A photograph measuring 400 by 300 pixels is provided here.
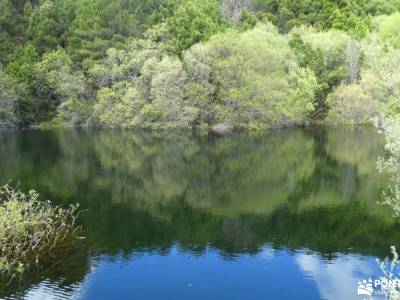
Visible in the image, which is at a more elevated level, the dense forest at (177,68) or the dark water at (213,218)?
the dense forest at (177,68)

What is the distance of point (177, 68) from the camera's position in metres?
70.7

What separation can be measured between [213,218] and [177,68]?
145ft

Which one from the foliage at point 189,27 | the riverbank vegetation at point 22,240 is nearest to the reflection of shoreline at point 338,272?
the riverbank vegetation at point 22,240

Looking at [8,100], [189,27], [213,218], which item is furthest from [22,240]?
[189,27]

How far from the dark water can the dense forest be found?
655 inches

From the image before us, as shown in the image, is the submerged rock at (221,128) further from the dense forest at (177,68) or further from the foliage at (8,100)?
the foliage at (8,100)

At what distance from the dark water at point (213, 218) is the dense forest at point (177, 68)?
1663cm

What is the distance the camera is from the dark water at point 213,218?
66.4ft

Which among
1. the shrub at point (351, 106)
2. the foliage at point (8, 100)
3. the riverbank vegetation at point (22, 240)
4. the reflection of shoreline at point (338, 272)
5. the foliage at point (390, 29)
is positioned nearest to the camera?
the reflection of shoreline at point (338, 272)

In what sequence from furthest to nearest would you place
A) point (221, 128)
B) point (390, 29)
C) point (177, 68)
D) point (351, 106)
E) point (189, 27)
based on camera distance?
point (390, 29) → point (189, 27) → point (351, 106) → point (221, 128) → point (177, 68)

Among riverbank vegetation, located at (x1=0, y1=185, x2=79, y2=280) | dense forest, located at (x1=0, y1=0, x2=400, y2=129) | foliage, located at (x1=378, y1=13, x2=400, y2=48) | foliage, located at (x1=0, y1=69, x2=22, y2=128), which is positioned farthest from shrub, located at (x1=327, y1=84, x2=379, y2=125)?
riverbank vegetation, located at (x1=0, y1=185, x2=79, y2=280)

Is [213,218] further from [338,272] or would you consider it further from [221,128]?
[221,128]

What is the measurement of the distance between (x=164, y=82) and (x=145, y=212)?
4201cm

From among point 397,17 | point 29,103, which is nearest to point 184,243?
point 29,103
